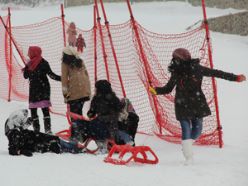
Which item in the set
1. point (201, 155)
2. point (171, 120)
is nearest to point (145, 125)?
point (171, 120)

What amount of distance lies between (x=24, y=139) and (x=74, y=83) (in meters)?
1.73

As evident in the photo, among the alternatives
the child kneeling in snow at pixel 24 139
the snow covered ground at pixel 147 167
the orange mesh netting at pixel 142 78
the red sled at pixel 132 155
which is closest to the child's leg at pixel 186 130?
the snow covered ground at pixel 147 167


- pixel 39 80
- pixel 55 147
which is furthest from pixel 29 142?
pixel 39 80

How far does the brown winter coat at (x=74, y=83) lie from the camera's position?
790 centimetres

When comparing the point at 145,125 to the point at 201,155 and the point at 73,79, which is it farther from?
the point at 201,155

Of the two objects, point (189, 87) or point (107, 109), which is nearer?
point (189, 87)

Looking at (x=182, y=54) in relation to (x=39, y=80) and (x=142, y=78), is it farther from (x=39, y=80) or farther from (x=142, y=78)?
(x=39, y=80)

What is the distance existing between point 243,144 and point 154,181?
2893mm


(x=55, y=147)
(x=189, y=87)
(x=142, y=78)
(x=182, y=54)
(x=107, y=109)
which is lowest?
(x=55, y=147)

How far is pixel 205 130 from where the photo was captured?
8023 mm

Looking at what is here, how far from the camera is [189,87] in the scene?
6359 mm

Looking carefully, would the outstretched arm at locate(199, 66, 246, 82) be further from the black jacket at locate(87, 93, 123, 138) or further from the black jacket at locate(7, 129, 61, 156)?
the black jacket at locate(7, 129, 61, 156)

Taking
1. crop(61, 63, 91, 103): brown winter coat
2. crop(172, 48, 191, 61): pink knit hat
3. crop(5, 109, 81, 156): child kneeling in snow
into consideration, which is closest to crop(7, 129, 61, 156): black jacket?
crop(5, 109, 81, 156): child kneeling in snow

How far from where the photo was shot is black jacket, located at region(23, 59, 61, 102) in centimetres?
802
